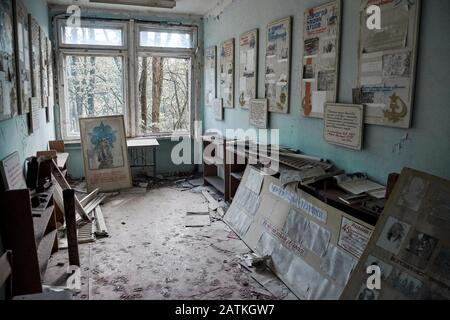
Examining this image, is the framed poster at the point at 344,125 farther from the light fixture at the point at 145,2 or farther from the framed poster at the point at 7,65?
the light fixture at the point at 145,2

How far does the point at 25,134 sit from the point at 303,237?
2644mm

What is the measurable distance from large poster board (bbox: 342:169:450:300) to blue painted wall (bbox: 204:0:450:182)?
0.24 metres

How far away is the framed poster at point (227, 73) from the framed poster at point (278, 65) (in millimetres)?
1109

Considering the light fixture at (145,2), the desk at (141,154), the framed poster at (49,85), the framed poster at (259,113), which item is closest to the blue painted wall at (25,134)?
the framed poster at (49,85)

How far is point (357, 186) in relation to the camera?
2.57 meters

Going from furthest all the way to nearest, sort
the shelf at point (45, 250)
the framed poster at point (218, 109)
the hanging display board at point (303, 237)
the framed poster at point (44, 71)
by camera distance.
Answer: the framed poster at point (218, 109) → the framed poster at point (44, 71) → the shelf at point (45, 250) → the hanging display board at point (303, 237)

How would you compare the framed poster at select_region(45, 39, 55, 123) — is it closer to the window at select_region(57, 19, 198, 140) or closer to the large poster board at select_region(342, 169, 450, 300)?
the window at select_region(57, 19, 198, 140)

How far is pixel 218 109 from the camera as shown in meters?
5.78

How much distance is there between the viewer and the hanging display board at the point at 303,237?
96.4 inches

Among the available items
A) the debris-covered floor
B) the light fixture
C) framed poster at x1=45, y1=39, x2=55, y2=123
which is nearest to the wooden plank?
the debris-covered floor

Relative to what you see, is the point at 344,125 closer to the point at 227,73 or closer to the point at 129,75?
the point at 227,73

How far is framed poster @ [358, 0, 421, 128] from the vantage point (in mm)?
2266

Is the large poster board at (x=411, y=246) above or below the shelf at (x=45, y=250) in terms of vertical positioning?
above

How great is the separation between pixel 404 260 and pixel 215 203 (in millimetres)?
3110
